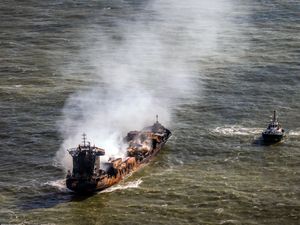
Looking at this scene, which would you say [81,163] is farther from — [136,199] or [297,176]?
[297,176]

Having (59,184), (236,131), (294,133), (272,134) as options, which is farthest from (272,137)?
(59,184)

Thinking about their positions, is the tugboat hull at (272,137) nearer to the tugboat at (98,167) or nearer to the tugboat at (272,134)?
the tugboat at (272,134)

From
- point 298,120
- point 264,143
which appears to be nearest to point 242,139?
point 264,143

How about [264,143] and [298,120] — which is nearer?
[264,143]

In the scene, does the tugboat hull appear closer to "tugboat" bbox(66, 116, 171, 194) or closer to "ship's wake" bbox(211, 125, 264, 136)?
"ship's wake" bbox(211, 125, 264, 136)

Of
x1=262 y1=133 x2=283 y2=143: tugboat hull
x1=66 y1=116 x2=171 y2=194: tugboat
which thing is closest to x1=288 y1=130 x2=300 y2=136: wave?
x1=262 y1=133 x2=283 y2=143: tugboat hull

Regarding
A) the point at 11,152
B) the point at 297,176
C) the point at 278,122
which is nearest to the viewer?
the point at 297,176

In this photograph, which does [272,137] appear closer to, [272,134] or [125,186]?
[272,134]
